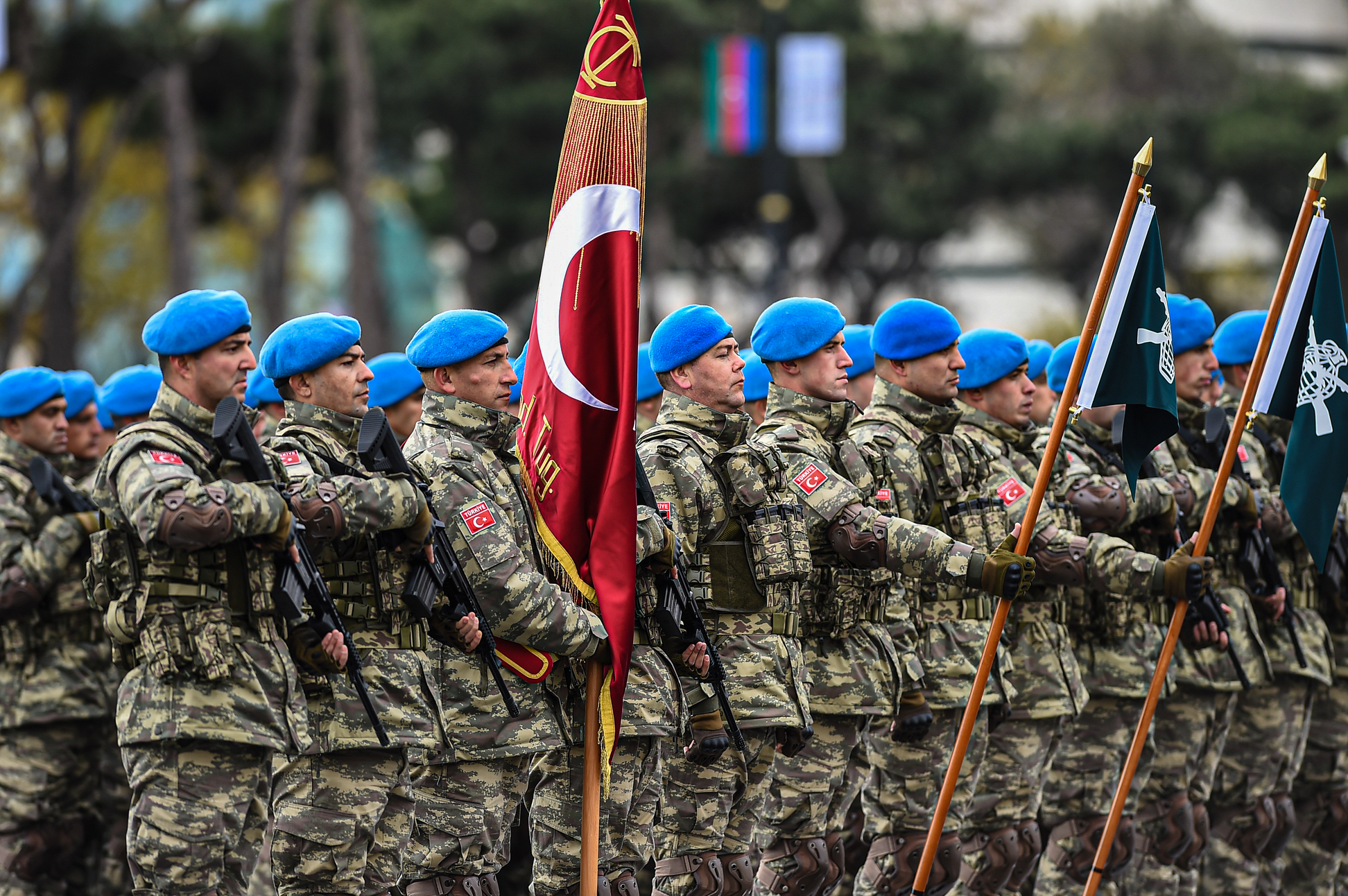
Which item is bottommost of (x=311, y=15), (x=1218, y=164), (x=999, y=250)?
(x=999, y=250)

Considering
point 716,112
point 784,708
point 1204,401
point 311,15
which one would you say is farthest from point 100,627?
point 716,112

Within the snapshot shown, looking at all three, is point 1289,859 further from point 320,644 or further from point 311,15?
point 311,15

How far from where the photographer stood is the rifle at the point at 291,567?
18.0 ft

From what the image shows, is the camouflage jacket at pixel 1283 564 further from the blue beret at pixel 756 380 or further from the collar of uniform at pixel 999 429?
the blue beret at pixel 756 380

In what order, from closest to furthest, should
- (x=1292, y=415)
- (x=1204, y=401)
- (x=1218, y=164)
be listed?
(x=1292, y=415) < (x=1204, y=401) < (x=1218, y=164)

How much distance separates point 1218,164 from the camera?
124 ft

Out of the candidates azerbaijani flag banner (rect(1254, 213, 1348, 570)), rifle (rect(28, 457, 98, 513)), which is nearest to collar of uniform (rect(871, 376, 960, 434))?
azerbaijani flag banner (rect(1254, 213, 1348, 570))

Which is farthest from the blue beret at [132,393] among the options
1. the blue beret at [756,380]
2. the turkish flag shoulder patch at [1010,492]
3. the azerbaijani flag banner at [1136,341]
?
the azerbaijani flag banner at [1136,341]

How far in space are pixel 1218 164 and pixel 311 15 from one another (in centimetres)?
1959

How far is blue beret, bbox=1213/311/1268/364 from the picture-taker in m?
8.77

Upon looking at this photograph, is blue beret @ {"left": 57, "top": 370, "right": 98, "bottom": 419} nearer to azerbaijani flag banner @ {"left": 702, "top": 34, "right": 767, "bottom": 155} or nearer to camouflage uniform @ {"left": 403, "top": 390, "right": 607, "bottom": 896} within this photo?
camouflage uniform @ {"left": 403, "top": 390, "right": 607, "bottom": 896}

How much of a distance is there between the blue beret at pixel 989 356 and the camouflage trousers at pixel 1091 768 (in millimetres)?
1477

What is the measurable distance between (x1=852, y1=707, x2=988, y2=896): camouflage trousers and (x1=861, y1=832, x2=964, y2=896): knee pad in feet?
0.06

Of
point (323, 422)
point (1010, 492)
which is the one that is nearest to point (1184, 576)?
point (1010, 492)
